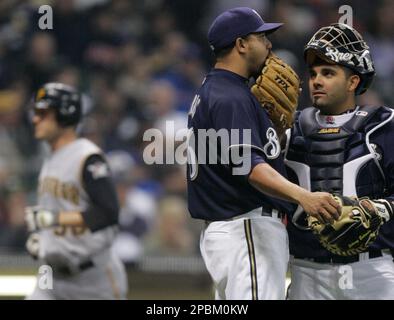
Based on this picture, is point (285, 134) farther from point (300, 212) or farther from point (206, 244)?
point (206, 244)

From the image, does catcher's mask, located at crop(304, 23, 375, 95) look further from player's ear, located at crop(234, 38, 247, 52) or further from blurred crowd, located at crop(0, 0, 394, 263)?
blurred crowd, located at crop(0, 0, 394, 263)

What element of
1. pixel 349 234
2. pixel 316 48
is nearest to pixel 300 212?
pixel 349 234

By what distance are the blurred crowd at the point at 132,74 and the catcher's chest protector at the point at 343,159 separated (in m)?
3.45

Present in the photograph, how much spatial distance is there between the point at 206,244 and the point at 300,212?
43cm

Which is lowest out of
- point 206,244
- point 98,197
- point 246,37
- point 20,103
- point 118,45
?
point 206,244

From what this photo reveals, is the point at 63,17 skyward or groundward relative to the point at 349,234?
skyward

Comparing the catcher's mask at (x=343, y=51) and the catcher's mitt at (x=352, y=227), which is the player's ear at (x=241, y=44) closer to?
the catcher's mask at (x=343, y=51)

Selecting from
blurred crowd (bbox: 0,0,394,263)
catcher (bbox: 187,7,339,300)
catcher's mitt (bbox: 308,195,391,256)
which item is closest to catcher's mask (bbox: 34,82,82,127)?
blurred crowd (bbox: 0,0,394,263)

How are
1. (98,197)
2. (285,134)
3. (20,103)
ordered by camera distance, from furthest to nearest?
(20,103), (98,197), (285,134)

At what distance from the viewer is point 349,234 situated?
393 cm

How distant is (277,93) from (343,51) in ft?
1.07

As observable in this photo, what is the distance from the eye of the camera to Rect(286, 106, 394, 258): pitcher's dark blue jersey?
13.4ft

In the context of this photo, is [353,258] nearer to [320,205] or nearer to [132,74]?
[320,205]

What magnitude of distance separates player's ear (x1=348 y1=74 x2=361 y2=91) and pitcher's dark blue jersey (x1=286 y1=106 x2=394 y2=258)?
0.10 metres
